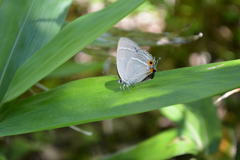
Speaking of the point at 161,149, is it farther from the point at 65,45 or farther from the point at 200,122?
the point at 65,45

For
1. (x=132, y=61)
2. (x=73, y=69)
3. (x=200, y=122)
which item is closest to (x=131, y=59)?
(x=132, y=61)

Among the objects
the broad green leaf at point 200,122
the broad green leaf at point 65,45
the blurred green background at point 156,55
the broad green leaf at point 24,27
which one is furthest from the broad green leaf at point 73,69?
the broad green leaf at point 65,45

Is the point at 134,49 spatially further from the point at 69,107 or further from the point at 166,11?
the point at 166,11

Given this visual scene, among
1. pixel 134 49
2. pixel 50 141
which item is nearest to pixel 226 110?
pixel 50 141

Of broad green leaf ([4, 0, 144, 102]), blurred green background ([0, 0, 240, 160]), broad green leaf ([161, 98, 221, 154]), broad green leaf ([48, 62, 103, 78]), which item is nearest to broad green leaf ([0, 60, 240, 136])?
broad green leaf ([4, 0, 144, 102])

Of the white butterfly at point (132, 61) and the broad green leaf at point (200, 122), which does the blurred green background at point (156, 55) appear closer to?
the broad green leaf at point (200, 122)
